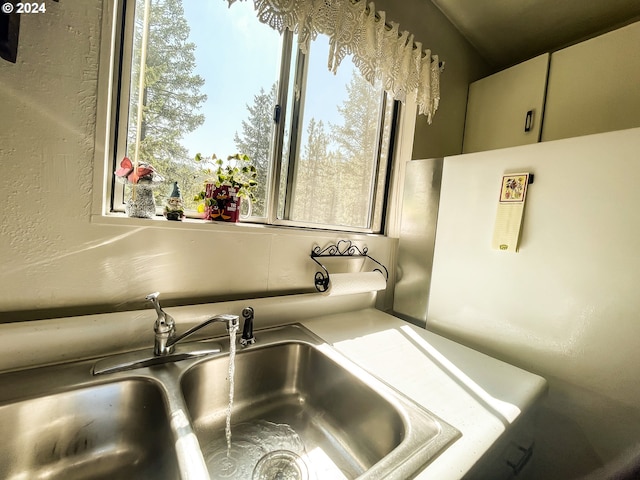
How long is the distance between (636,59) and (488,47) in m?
0.82

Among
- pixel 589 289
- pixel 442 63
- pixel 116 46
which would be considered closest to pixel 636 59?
pixel 442 63

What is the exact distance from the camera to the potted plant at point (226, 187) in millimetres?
993

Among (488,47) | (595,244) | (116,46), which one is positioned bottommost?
(595,244)

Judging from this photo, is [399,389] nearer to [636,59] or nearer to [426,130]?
[426,130]

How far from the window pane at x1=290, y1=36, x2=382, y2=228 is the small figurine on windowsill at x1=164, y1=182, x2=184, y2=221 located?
473mm

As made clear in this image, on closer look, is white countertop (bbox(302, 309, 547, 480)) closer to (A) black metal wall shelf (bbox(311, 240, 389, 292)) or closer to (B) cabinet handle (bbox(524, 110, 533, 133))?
(A) black metal wall shelf (bbox(311, 240, 389, 292))

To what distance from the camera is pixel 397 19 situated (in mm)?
1294

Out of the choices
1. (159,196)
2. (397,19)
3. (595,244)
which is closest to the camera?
(595,244)

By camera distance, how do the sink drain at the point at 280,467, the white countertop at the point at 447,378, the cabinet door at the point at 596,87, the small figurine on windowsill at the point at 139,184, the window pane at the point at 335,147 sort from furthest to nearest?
the window pane at the point at 335,147 → the cabinet door at the point at 596,87 → the small figurine on windowsill at the point at 139,184 → the sink drain at the point at 280,467 → the white countertop at the point at 447,378

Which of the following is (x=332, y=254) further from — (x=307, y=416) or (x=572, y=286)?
(x=572, y=286)

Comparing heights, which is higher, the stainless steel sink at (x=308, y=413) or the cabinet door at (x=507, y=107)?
the cabinet door at (x=507, y=107)

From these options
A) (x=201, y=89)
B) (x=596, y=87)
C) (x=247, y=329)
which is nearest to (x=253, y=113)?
(x=201, y=89)

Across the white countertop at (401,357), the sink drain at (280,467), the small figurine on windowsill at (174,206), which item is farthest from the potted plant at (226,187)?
the sink drain at (280,467)

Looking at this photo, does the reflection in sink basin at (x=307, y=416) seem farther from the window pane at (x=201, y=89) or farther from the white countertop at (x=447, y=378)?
the window pane at (x=201, y=89)
